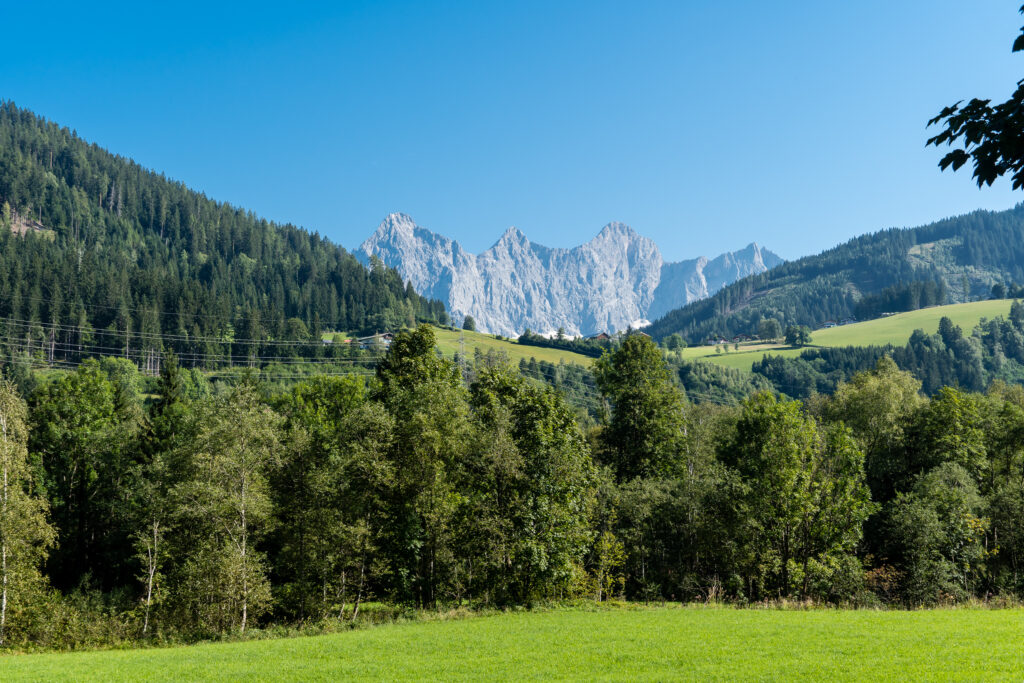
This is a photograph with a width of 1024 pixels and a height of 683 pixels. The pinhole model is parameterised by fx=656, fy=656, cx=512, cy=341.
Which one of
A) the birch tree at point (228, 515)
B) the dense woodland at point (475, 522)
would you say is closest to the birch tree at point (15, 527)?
the dense woodland at point (475, 522)

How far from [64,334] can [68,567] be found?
407 feet

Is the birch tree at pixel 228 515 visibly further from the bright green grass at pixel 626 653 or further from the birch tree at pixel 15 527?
the birch tree at pixel 15 527

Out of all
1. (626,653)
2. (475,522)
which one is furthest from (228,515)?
(626,653)

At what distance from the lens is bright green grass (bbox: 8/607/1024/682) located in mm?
20562

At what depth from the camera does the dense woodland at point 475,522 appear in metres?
38.5

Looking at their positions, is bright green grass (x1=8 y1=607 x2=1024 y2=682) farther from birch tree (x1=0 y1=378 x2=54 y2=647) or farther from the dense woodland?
birch tree (x1=0 y1=378 x2=54 y2=647)

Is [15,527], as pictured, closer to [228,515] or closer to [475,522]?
[228,515]

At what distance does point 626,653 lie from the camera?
24.5 m

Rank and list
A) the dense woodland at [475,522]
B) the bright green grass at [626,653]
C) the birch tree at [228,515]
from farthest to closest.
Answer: the dense woodland at [475,522] → the birch tree at [228,515] → the bright green grass at [626,653]

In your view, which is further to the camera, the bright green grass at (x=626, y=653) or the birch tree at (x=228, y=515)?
the birch tree at (x=228, y=515)

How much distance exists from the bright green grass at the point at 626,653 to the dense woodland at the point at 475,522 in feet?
22.1

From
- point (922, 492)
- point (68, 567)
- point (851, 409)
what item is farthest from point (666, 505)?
point (68, 567)

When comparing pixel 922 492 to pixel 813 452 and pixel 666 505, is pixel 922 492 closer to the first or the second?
pixel 813 452

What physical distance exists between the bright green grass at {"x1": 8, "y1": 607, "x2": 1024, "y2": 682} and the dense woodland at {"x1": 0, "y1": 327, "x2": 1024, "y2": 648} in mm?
6724
